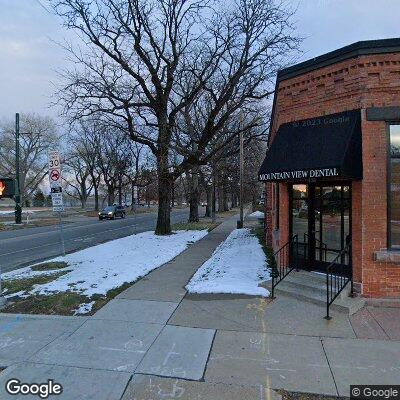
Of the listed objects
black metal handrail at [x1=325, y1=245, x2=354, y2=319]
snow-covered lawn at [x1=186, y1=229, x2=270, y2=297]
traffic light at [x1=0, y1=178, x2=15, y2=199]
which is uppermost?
traffic light at [x1=0, y1=178, x2=15, y2=199]

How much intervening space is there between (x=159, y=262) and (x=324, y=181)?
601 cm

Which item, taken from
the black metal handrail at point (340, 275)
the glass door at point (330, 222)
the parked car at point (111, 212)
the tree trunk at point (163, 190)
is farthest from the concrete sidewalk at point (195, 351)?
the parked car at point (111, 212)

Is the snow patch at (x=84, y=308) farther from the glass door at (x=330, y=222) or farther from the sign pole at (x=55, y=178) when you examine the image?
the sign pole at (x=55, y=178)

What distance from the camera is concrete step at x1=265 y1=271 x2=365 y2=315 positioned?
23.3ft

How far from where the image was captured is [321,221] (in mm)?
8852

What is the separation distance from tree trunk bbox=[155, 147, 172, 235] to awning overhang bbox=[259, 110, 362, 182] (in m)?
10.6

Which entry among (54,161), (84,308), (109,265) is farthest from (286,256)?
(54,161)

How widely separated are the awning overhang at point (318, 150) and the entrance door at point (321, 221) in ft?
2.08

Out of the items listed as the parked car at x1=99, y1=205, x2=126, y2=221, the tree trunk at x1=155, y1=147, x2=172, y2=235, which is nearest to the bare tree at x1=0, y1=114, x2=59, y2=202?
the parked car at x1=99, y1=205, x2=126, y2=221

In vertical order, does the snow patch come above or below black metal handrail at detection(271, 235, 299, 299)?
below

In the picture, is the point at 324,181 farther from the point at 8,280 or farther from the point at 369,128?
the point at 8,280

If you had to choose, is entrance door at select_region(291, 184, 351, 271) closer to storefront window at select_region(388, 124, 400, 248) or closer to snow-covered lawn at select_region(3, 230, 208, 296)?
storefront window at select_region(388, 124, 400, 248)

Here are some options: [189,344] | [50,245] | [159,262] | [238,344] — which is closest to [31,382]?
[189,344]

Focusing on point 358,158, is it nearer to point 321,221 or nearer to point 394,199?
point 394,199
